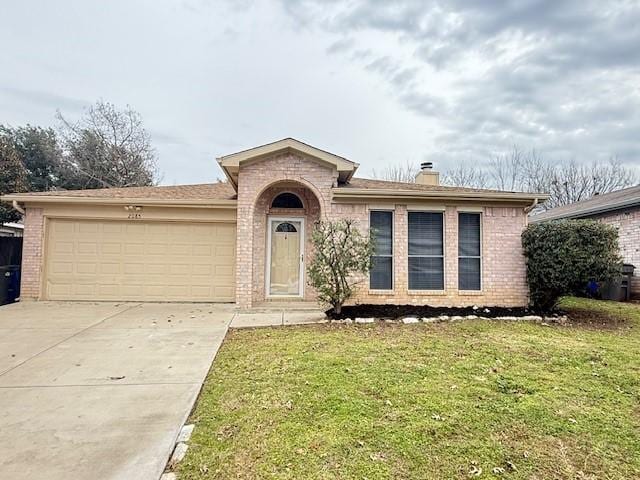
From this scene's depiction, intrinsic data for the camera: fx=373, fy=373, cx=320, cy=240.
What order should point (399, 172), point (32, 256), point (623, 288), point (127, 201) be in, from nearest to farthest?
1. point (32, 256)
2. point (127, 201)
3. point (623, 288)
4. point (399, 172)

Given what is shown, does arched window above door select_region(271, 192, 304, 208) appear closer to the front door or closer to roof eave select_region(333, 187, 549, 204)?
the front door

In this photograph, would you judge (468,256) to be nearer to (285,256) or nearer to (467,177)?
(285,256)

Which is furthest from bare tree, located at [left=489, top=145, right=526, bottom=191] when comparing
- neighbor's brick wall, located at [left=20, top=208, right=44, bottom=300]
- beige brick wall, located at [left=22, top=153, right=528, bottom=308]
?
neighbor's brick wall, located at [left=20, top=208, right=44, bottom=300]

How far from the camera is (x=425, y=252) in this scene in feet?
31.2

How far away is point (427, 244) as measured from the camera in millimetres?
9523

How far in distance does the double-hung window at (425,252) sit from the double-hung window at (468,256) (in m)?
0.49

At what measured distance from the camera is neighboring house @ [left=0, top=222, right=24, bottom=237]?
13134mm

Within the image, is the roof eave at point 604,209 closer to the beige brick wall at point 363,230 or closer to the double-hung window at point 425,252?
the beige brick wall at point 363,230

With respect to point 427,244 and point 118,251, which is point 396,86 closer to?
point 427,244

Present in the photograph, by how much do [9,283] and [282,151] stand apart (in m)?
8.39

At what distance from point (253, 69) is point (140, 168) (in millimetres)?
15325

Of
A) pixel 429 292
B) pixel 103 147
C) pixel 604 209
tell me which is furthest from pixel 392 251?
pixel 103 147

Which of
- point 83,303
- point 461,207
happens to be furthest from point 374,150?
point 83,303

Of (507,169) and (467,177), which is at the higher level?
(507,169)
